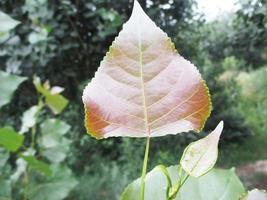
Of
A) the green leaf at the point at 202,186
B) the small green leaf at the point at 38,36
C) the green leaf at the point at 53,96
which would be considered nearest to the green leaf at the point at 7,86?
the green leaf at the point at 53,96

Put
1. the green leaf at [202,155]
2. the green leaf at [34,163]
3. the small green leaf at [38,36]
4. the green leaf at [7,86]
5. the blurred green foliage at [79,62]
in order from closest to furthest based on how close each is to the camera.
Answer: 1. the green leaf at [202,155]
2. the green leaf at [34,163]
3. the green leaf at [7,86]
4. the small green leaf at [38,36]
5. the blurred green foliage at [79,62]

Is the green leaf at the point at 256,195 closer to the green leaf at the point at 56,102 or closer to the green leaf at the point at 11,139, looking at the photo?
the green leaf at the point at 11,139

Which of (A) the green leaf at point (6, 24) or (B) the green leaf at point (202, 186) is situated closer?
(B) the green leaf at point (202, 186)

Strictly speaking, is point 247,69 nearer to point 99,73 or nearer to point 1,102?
point 1,102

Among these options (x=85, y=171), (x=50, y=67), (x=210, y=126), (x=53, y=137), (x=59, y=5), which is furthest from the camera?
(x=210, y=126)

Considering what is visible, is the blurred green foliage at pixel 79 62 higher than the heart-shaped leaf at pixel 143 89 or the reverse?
the reverse

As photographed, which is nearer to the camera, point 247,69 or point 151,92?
point 151,92

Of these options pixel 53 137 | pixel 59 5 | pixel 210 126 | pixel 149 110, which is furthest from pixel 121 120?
pixel 210 126
